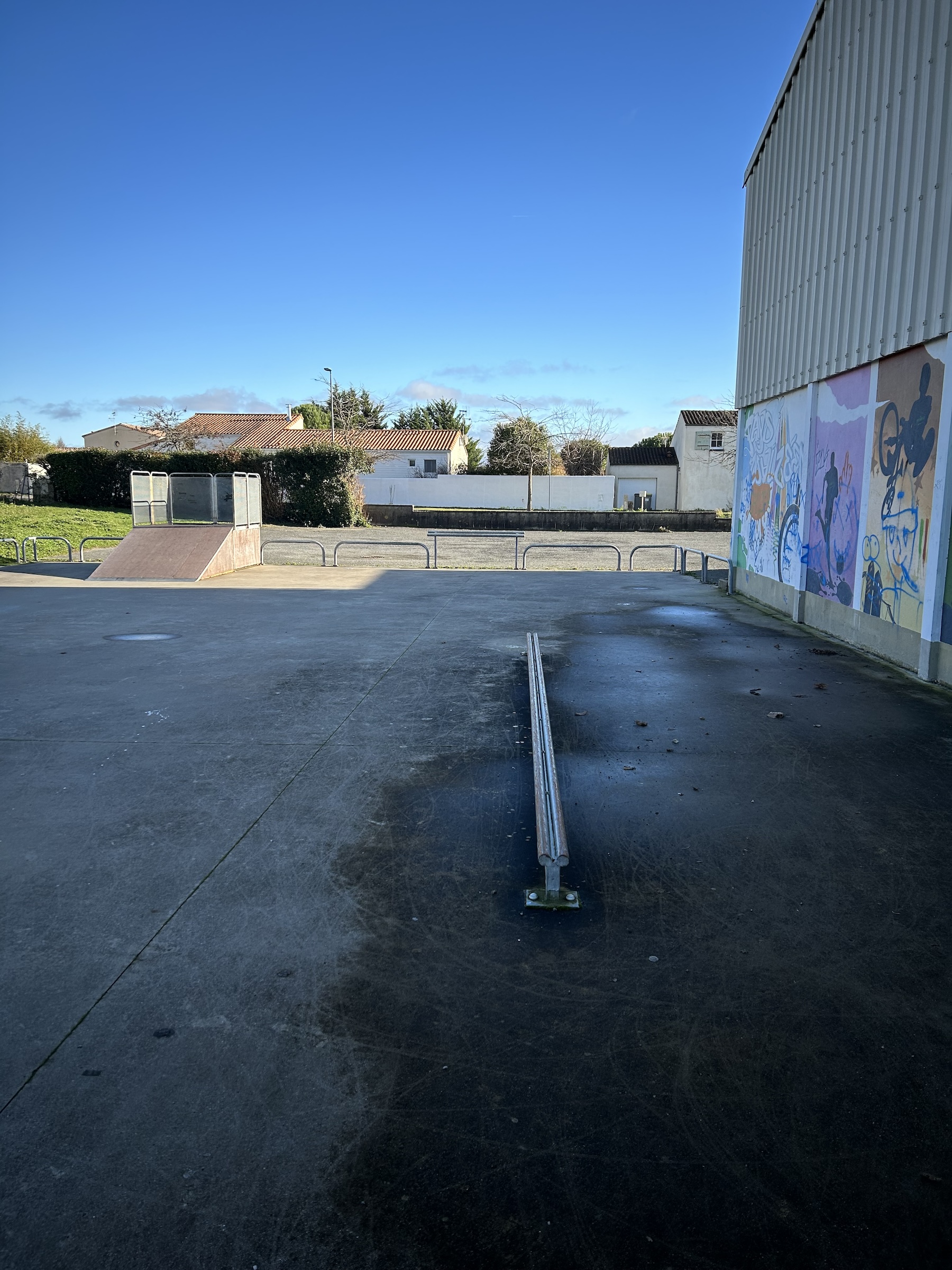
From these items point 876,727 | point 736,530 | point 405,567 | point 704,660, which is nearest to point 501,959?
point 876,727

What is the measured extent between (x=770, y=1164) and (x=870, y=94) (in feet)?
37.1

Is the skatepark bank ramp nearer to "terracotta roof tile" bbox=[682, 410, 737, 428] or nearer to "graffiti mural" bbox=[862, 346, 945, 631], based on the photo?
"graffiti mural" bbox=[862, 346, 945, 631]

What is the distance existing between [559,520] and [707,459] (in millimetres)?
19227

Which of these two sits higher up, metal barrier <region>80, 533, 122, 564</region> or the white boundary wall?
the white boundary wall

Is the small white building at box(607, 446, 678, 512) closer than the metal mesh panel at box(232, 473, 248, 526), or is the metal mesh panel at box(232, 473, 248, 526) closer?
the metal mesh panel at box(232, 473, 248, 526)

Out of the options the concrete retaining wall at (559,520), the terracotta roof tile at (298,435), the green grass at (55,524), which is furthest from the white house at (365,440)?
the green grass at (55,524)

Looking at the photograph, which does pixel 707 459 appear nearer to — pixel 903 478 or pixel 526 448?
pixel 526 448

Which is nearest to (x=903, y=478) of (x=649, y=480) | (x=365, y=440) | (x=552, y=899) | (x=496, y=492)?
(x=552, y=899)

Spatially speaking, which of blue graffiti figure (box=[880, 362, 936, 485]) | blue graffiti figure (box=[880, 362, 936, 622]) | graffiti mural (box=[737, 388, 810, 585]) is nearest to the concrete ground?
blue graffiti figure (box=[880, 362, 936, 622])

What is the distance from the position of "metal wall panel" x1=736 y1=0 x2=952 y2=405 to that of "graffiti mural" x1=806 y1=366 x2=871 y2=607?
0.35 meters

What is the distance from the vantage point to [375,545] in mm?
26562

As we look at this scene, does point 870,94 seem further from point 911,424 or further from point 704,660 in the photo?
point 704,660

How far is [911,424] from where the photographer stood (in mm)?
8867

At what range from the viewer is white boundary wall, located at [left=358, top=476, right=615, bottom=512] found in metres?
52.8
